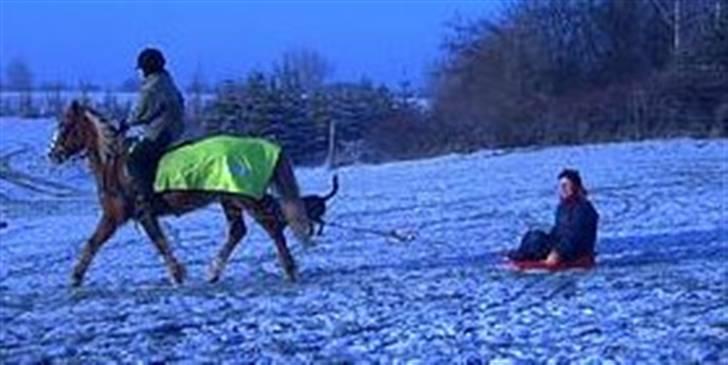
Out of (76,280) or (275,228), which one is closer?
(275,228)

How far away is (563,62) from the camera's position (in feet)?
254

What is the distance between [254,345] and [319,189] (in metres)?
29.6

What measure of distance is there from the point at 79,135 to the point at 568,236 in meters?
4.93

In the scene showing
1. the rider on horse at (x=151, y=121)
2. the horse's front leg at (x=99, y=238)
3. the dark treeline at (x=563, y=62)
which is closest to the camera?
the rider on horse at (x=151, y=121)

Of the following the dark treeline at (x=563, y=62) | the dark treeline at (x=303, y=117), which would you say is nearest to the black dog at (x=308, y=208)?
the dark treeline at (x=563, y=62)

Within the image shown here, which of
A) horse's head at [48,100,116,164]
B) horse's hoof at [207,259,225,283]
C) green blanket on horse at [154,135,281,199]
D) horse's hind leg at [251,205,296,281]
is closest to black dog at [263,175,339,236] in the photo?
horse's hind leg at [251,205,296,281]

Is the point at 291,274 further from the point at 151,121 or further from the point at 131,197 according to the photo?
the point at 151,121

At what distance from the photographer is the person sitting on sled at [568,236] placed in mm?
16656

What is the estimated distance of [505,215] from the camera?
25.7m

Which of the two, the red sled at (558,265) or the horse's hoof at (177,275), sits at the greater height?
the horse's hoof at (177,275)

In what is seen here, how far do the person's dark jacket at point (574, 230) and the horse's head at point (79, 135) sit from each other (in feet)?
14.9

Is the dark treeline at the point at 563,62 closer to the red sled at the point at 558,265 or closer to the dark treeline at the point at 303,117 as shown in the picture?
the dark treeline at the point at 303,117

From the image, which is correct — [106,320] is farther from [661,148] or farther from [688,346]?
[661,148]

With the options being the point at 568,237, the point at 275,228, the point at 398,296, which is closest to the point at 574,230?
the point at 568,237
